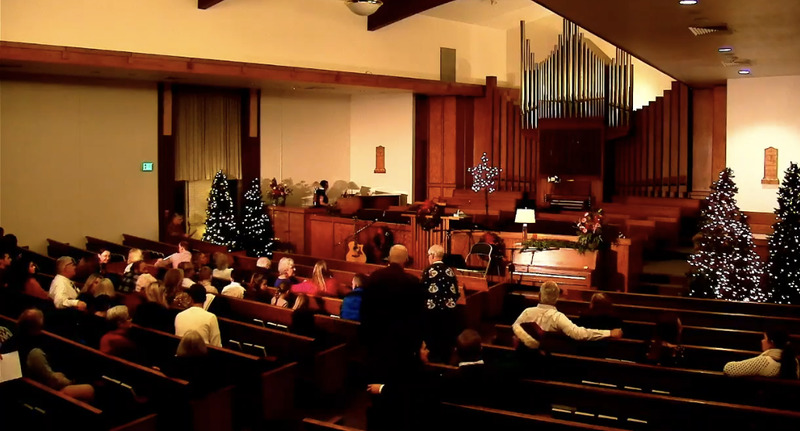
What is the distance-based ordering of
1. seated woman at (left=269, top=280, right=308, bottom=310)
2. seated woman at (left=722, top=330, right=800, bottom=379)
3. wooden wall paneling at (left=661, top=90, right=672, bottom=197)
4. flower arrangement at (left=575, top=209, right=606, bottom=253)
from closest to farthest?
seated woman at (left=722, top=330, right=800, bottom=379)
seated woman at (left=269, top=280, right=308, bottom=310)
flower arrangement at (left=575, top=209, right=606, bottom=253)
wooden wall paneling at (left=661, top=90, right=672, bottom=197)

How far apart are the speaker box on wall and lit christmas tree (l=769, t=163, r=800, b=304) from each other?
7.52 meters

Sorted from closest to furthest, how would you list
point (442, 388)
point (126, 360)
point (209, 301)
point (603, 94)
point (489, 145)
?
point (442, 388)
point (126, 360)
point (209, 301)
point (603, 94)
point (489, 145)

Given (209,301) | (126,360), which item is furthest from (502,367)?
(209,301)

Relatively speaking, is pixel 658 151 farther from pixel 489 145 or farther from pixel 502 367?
pixel 502 367

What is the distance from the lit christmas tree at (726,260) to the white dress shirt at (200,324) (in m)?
5.88

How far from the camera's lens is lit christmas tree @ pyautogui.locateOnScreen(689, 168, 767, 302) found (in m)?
9.01

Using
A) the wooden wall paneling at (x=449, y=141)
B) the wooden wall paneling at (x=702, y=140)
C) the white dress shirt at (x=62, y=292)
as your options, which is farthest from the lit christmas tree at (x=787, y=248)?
the white dress shirt at (x=62, y=292)

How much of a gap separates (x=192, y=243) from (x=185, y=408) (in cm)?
753

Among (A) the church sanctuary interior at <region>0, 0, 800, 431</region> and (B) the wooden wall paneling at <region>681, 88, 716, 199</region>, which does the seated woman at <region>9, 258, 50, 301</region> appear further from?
(B) the wooden wall paneling at <region>681, 88, 716, 199</region>

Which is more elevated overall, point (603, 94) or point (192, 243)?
point (603, 94)

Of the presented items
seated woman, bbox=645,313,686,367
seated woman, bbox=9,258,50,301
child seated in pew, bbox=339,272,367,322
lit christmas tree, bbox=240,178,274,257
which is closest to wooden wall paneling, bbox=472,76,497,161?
lit christmas tree, bbox=240,178,274,257

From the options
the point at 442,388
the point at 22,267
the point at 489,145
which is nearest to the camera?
the point at 442,388

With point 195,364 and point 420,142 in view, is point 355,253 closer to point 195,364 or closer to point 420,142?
point 420,142

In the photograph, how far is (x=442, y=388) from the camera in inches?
183
